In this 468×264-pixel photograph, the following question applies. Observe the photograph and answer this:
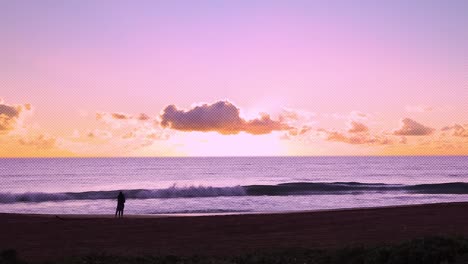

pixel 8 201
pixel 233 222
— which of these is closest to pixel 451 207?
pixel 233 222

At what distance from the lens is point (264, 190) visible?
5741cm

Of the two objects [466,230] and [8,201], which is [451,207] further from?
[8,201]

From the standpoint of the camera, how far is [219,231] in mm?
21781

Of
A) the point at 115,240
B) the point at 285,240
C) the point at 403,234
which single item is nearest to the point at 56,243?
the point at 115,240

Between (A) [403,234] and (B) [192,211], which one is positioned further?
(B) [192,211]

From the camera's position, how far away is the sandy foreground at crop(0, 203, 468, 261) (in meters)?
17.6

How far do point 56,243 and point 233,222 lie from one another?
25.7 feet

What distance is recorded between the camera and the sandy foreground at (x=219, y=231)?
17.6 m

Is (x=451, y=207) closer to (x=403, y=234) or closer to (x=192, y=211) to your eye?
(x=403, y=234)

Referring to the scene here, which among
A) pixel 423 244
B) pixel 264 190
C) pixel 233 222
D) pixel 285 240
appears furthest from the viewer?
pixel 264 190

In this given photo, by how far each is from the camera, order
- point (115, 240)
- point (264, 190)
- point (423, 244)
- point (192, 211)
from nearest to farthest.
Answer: point (423, 244), point (115, 240), point (192, 211), point (264, 190)

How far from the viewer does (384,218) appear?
81.8ft

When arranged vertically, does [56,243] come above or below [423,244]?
below

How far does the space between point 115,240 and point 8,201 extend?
30.7m
